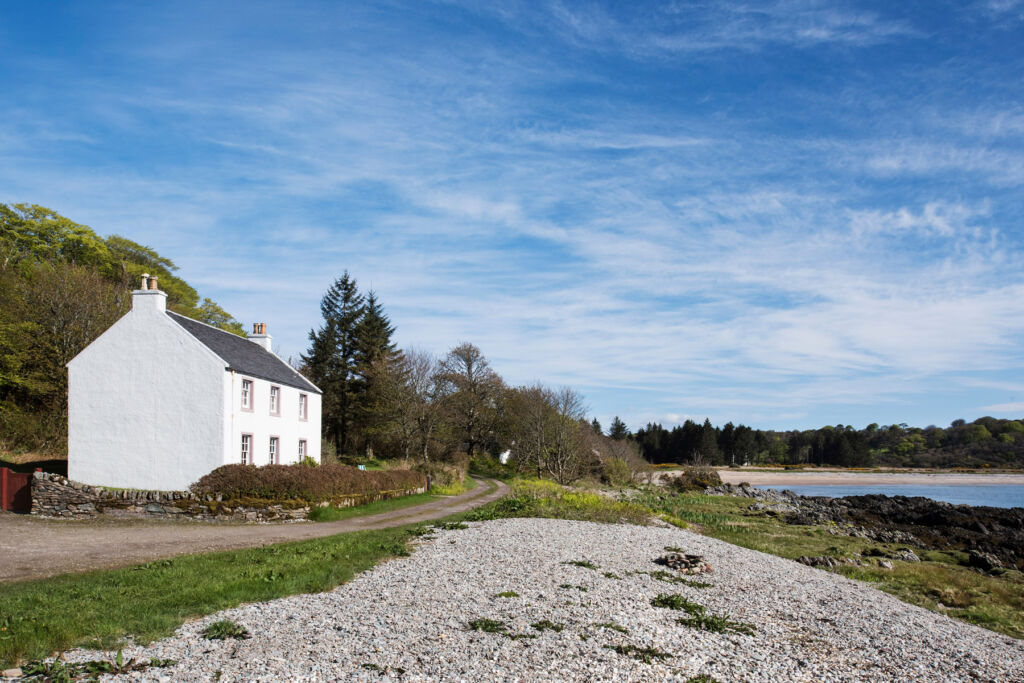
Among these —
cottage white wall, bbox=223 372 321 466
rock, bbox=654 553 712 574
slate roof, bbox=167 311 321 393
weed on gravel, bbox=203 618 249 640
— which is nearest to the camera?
weed on gravel, bbox=203 618 249 640

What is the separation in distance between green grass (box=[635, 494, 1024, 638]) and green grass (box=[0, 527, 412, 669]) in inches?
482

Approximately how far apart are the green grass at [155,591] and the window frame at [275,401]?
45.3ft

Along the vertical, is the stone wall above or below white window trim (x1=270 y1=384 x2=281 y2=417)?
below

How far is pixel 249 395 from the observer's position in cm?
2612

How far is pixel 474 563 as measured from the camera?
Answer: 12914mm

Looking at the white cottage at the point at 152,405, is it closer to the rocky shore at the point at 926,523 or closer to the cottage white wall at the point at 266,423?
the cottage white wall at the point at 266,423

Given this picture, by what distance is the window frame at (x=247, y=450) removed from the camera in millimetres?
25562

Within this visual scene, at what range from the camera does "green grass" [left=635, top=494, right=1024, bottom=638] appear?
47.3ft

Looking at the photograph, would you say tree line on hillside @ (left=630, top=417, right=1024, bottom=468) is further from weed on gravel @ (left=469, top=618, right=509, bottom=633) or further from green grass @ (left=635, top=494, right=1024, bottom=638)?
weed on gravel @ (left=469, top=618, right=509, bottom=633)

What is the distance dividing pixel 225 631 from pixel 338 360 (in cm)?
4574

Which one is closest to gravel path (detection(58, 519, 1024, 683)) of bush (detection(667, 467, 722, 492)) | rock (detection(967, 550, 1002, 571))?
rock (detection(967, 550, 1002, 571))

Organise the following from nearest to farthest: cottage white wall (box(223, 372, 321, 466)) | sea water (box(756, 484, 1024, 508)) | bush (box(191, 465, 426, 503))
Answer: bush (box(191, 465, 426, 503)), cottage white wall (box(223, 372, 321, 466)), sea water (box(756, 484, 1024, 508))

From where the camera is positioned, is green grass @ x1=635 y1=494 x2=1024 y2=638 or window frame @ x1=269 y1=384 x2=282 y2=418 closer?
green grass @ x1=635 y1=494 x2=1024 y2=638

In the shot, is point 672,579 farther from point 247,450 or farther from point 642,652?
point 247,450
